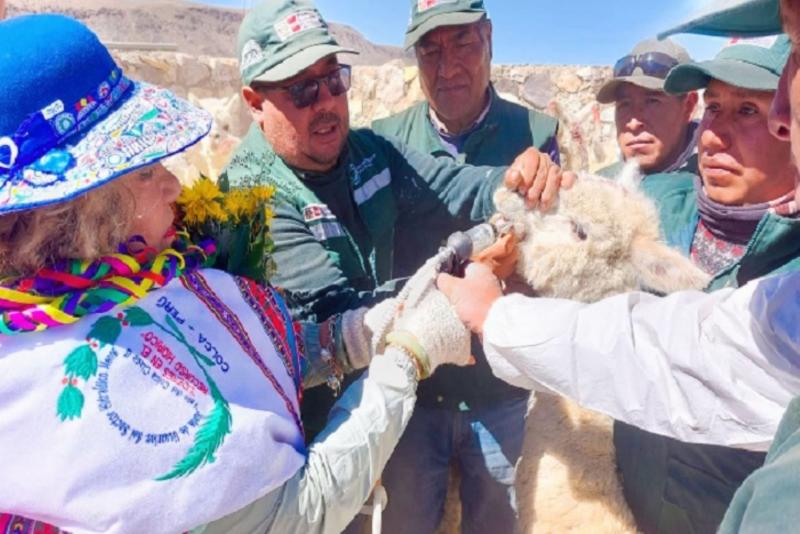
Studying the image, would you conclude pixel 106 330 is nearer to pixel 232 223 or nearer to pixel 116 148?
pixel 116 148

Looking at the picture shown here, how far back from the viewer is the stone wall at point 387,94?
265 inches

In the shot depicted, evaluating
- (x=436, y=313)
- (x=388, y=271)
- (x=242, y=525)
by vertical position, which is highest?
(x=436, y=313)

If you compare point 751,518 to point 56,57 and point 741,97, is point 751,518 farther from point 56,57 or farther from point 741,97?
point 741,97

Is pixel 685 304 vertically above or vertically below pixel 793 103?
below

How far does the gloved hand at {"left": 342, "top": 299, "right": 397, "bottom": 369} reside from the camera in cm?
165

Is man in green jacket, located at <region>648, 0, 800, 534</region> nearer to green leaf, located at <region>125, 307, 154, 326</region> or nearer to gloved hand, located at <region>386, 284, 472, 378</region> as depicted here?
gloved hand, located at <region>386, 284, 472, 378</region>

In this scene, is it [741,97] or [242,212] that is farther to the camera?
[741,97]

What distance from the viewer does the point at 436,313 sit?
1.54 m

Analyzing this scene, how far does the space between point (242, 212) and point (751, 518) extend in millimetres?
1233

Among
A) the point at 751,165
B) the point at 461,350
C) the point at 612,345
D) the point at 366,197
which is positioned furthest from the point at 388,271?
the point at 751,165

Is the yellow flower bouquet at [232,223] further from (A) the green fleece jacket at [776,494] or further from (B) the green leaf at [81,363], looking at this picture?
(A) the green fleece jacket at [776,494]

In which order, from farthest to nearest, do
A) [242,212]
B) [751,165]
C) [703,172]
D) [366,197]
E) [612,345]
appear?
[366,197] < [703,172] < [751,165] < [242,212] < [612,345]

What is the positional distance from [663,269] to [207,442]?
130cm

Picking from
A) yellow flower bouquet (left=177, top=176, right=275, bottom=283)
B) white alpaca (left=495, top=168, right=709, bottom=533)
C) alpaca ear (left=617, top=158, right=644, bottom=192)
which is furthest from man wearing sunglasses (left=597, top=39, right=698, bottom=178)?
yellow flower bouquet (left=177, top=176, right=275, bottom=283)
